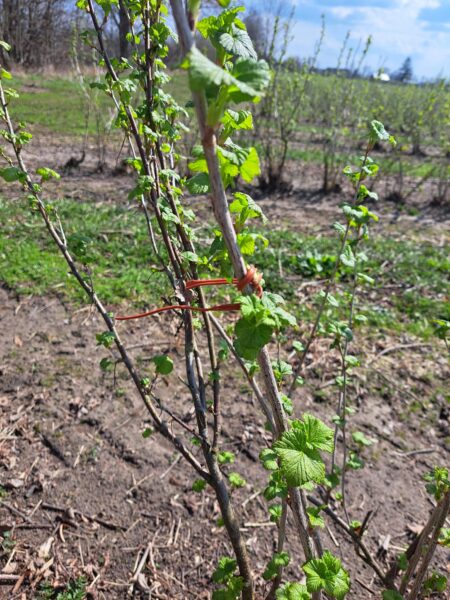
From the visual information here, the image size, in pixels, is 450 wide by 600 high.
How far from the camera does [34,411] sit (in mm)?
2768

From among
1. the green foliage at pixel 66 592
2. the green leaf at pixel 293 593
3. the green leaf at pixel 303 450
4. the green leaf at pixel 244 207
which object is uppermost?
the green leaf at pixel 244 207

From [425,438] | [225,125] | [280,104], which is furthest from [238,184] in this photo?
[225,125]

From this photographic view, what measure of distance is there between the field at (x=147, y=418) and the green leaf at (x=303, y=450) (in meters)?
0.66

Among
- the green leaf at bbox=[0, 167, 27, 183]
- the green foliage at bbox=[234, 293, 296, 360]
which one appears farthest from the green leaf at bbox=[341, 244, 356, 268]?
the green leaf at bbox=[0, 167, 27, 183]

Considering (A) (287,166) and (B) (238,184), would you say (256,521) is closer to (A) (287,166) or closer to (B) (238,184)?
(B) (238,184)

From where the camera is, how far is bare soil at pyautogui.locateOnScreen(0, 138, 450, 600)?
201cm

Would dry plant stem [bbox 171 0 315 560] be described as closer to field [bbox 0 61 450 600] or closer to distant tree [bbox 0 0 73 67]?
field [bbox 0 61 450 600]

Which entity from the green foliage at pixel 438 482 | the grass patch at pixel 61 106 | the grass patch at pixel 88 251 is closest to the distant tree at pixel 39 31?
the grass patch at pixel 61 106

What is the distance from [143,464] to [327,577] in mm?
1574

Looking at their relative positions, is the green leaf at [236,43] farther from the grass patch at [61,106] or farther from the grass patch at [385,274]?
the grass patch at [61,106]

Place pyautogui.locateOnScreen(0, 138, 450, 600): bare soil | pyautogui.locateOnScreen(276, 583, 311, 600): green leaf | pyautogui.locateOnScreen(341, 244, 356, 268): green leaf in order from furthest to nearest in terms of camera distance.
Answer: pyautogui.locateOnScreen(0, 138, 450, 600): bare soil
pyautogui.locateOnScreen(341, 244, 356, 268): green leaf
pyautogui.locateOnScreen(276, 583, 311, 600): green leaf

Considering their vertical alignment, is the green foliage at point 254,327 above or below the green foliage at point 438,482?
above

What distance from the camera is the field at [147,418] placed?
79.9 inches

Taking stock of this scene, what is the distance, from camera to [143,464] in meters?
2.48
